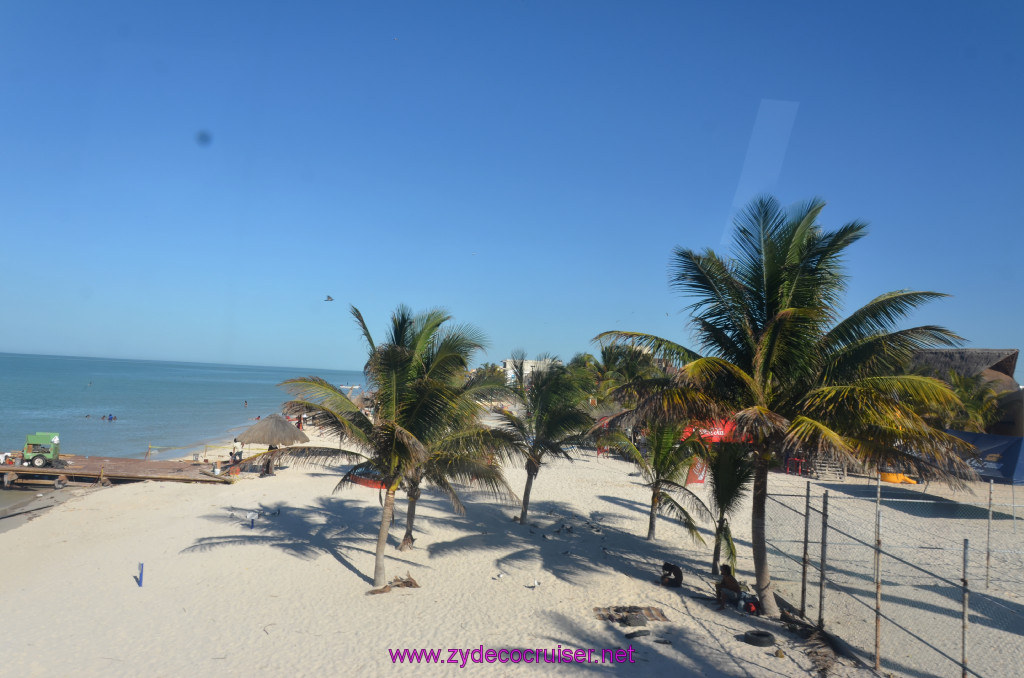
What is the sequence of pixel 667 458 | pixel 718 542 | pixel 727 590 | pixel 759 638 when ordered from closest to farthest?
1. pixel 759 638
2. pixel 727 590
3. pixel 718 542
4. pixel 667 458

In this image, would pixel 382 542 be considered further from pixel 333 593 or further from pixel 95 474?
pixel 95 474

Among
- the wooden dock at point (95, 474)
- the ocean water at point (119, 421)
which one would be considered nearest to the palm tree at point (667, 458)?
the ocean water at point (119, 421)

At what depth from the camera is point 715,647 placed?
7.50m

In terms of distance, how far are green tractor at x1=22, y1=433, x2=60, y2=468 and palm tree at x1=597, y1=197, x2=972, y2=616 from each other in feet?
75.3

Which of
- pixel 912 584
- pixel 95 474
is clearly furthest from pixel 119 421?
pixel 912 584

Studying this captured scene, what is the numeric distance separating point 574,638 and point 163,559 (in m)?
8.64

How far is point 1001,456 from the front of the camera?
1933cm

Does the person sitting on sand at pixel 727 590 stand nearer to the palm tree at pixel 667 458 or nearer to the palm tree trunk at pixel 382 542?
the palm tree at pixel 667 458

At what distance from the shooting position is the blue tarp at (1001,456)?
19.1 m

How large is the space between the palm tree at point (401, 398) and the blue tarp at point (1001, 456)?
18740mm

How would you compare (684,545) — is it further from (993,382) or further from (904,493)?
(993,382)

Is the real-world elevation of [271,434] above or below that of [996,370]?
below

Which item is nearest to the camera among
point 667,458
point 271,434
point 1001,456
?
point 667,458

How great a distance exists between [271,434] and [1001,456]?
26598 millimetres
